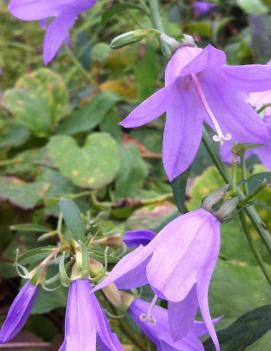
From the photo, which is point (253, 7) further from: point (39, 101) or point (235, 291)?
point (235, 291)

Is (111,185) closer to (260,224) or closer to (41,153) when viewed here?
(41,153)

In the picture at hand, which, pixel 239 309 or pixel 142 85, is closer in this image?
pixel 239 309

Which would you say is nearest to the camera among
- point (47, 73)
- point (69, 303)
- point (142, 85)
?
point (69, 303)

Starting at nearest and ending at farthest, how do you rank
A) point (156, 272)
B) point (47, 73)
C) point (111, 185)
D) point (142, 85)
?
point (156, 272)
point (111, 185)
point (142, 85)
point (47, 73)

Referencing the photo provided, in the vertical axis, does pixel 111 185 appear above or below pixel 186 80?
below

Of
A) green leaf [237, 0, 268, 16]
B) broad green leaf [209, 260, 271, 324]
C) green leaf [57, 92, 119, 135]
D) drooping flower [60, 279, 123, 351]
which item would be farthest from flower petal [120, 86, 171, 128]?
green leaf [237, 0, 268, 16]

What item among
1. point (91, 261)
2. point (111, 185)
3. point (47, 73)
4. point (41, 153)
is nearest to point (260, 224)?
point (91, 261)

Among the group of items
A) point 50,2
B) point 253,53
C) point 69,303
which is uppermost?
point 50,2
